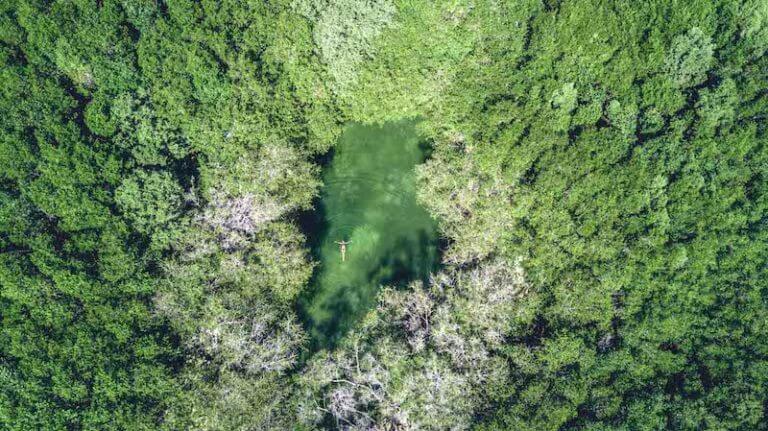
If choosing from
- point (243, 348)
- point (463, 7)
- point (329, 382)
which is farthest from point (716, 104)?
point (243, 348)

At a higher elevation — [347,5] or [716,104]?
[347,5]

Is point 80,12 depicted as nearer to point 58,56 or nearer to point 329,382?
point 58,56

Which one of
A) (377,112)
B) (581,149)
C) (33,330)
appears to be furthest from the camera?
(377,112)

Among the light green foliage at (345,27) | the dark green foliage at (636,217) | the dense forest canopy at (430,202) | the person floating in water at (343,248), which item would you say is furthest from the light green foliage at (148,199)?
the dark green foliage at (636,217)

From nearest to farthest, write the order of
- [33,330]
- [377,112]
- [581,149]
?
[33,330] → [581,149] → [377,112]

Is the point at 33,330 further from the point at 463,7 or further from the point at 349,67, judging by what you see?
the point at 463,7

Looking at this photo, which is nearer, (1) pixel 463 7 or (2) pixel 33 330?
(2) pixel 33 330

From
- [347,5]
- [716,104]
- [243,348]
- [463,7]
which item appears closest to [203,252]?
[243,348]

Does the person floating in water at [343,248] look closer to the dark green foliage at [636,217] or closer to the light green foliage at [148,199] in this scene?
the dark green foliage at [636,217]

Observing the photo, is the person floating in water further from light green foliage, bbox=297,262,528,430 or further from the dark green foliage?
the dark green foliage

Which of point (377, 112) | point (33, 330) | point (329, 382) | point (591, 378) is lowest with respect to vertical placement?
point (591, 378)
